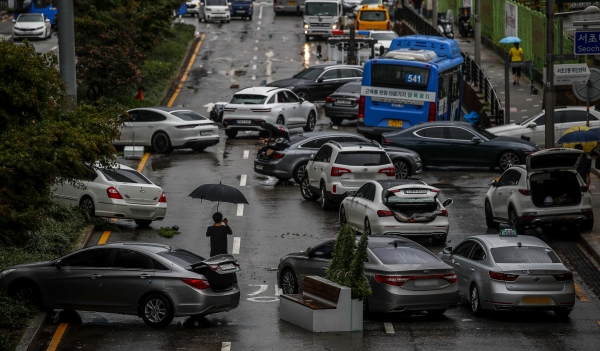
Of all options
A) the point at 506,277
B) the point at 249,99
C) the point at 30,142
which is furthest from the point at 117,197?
the point at 249,99

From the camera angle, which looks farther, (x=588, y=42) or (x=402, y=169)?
(x=402, y=169)

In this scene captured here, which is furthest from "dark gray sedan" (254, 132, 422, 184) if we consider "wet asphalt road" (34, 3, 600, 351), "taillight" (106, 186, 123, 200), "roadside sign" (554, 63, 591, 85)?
"taillight" (106, 186, 123, 200)

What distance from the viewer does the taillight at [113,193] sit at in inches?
1013

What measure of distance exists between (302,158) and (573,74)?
26.3 ft

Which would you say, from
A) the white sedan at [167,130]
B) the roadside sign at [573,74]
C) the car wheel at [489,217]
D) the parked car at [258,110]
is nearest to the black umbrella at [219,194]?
the car wheel at [489,217]

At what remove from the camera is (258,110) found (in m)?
38.8

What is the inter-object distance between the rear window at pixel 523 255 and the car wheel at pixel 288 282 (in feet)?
11.4

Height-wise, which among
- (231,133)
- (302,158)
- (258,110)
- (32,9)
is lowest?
(231,133)

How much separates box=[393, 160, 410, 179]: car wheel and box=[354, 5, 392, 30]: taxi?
3357 centimetres

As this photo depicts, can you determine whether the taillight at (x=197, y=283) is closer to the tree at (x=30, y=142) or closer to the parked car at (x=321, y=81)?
the tree at (x=30, y=142)

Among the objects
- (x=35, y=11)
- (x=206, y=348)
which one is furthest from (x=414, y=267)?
(x=35, y=11)

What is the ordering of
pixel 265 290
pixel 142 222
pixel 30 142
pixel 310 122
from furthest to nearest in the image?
1. pixel 310 122
2. pixel 142 222
3. pixel 265 290
4. pixel 30 142

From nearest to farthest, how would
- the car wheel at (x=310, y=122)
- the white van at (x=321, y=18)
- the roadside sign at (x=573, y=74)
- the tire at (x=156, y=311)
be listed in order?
the tire at (x=156, y=311) → the roadside sign at (x=573, y=74) → the car wheel at (x=310, y=122) → the white van at (x=321, y=18)

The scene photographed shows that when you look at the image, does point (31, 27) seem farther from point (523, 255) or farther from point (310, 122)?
point (523, 255)
